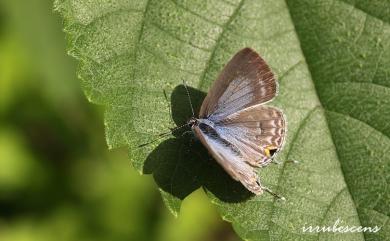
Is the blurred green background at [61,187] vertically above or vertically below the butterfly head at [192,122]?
below

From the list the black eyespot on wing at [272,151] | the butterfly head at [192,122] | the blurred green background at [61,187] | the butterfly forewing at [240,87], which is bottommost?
the blurred green background at [61,187]

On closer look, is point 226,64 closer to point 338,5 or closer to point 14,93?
point 338,5

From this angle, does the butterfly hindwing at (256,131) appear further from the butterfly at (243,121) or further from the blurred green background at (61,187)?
the blurred green background at (61,187)

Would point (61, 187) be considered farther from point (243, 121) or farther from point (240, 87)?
point (240, 87)

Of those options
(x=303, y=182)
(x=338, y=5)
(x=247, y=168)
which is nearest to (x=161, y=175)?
(x=247, y=168)

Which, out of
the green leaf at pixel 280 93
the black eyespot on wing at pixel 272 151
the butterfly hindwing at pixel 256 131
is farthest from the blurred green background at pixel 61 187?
the black eyespot on wing at pixel 272 151

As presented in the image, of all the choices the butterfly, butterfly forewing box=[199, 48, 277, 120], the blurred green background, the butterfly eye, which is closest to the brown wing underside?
the butterfly

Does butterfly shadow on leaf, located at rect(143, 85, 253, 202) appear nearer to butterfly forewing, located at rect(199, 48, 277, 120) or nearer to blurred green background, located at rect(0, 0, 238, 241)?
butterfly forewing, located at rect(199, 48, 277, 120)
